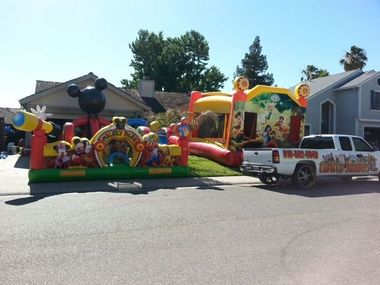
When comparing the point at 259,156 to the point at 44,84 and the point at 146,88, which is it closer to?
the point at 44,84

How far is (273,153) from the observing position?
46.6ft

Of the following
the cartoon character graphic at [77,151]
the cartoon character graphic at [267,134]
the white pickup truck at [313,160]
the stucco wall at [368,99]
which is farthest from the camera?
the stucco wall at [368,99]

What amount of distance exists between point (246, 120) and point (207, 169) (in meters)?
5.25

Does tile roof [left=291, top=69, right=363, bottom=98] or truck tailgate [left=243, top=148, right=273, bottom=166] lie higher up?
tile roof [left=291, top=69, right=363, bottom=98]

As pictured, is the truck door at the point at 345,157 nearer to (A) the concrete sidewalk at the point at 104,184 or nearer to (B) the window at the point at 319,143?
(B) the window at the point at 319,143

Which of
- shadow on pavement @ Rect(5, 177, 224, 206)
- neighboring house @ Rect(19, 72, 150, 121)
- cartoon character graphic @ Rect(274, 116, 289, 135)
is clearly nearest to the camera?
shadow on pavement @ Rect(5, 177, 224, 206)

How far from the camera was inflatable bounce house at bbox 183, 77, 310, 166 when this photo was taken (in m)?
21.2

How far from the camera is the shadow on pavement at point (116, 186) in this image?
12680mm

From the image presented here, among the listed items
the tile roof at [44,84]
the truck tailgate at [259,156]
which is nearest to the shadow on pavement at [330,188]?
the truck tailgate at [259,156]

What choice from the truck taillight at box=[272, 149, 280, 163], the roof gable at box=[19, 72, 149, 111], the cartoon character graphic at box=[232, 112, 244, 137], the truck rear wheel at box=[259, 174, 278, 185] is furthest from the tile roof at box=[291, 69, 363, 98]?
the truck taillight at box=[272, 149, 280, 163]

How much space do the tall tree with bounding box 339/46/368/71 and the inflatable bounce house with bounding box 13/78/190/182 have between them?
134 ft

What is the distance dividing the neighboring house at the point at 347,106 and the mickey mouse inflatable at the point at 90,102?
1848 centimetres

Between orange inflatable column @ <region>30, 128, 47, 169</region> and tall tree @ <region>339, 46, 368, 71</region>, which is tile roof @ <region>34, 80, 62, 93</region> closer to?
orange inflatable column @ <region>30, 128, 47, 169</region>

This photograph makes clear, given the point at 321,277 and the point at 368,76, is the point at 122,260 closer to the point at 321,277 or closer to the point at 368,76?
the point at 321,277
